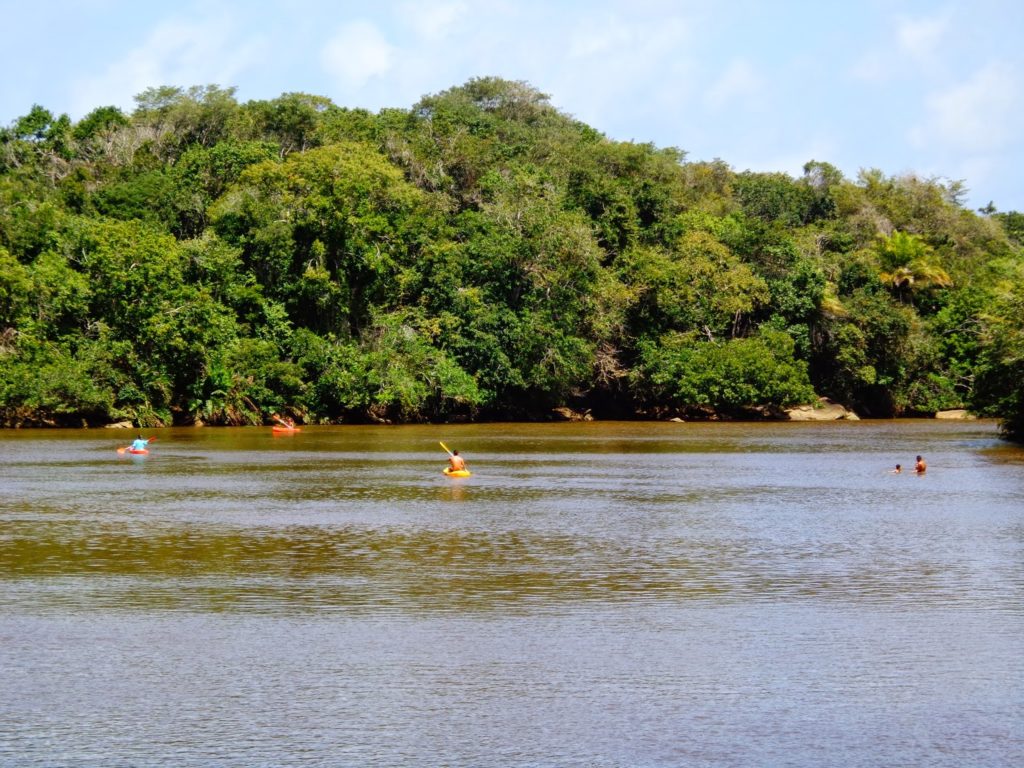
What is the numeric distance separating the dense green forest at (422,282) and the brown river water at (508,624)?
2357 centimetres

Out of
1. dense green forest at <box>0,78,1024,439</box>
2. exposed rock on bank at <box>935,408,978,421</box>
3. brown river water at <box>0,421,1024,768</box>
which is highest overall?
dense green forest at <box>0,78,1024,439</box>

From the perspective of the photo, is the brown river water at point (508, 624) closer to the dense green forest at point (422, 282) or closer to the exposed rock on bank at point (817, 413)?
the dense green forest at point (422, 282)

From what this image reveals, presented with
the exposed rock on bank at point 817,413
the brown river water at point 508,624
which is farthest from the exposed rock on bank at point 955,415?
the brown river water at point 508,624

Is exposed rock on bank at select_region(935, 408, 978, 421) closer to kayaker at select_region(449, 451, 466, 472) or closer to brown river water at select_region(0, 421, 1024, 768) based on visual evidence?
brown river water at select_region(0, 421, 1024, 768)

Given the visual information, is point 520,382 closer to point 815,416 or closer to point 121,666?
point 815,416

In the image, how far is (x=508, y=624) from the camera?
1486 cm

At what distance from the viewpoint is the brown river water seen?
1059 centimetres

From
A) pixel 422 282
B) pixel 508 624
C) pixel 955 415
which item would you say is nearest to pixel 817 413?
pixel 955 415

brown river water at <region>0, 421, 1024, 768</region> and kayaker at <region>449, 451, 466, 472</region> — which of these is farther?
kayaker at <region>449, 451, 466, 472</region>

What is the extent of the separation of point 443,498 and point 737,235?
42.8m

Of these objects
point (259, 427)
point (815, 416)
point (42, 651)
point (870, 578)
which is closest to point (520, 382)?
point (259, 427)

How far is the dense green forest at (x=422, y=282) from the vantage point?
54344mm

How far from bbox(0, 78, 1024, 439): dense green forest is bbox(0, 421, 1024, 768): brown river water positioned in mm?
23566

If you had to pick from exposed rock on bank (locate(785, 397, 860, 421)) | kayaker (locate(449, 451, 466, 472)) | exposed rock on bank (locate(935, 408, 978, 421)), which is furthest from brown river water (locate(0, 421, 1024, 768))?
exposed rock on bank (locate(935, 408, 978, 421))
